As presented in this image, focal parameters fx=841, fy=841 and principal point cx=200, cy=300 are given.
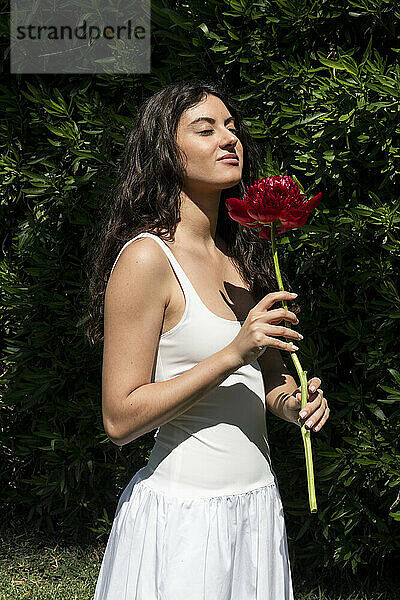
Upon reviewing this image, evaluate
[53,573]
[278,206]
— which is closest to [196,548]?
[278,206]

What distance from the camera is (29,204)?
13.5 feet

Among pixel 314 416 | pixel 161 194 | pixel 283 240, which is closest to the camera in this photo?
pixel 314 416

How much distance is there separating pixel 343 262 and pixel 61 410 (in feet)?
5.03

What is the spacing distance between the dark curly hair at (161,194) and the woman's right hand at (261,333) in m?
0.42

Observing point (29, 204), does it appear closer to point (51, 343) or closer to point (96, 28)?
point (51, 343)

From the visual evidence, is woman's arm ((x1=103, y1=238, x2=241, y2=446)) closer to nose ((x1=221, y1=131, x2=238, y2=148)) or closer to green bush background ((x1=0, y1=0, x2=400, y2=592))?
nose ((x1=221, y1=131, x2=238, y2=148))

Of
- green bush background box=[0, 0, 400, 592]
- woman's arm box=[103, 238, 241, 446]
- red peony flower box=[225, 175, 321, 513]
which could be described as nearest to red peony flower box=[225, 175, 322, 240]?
red peony flower box=[225, 175, 321, 513]

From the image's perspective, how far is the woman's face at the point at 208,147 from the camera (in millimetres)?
2137

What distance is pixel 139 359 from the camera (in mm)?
1972

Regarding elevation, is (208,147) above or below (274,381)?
above

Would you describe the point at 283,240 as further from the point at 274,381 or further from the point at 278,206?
the point at 278,206

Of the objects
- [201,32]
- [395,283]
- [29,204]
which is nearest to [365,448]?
[395,283]

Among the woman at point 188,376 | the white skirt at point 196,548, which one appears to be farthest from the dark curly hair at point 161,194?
the white skirt at point 196,548

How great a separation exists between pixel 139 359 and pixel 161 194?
0.49m
